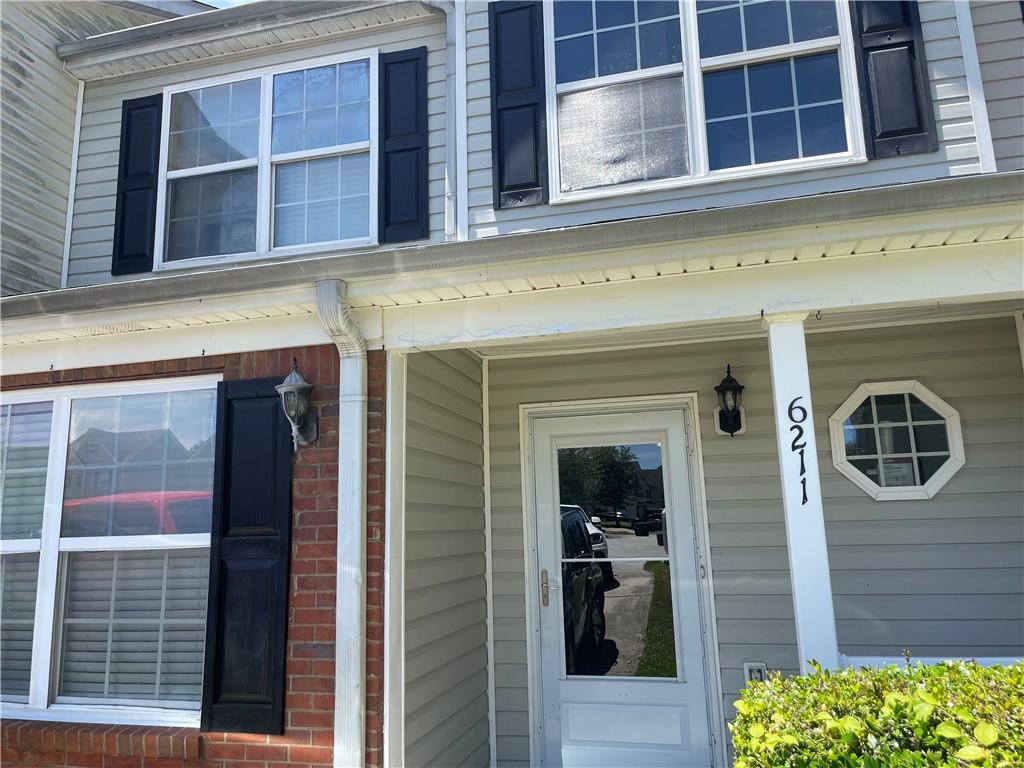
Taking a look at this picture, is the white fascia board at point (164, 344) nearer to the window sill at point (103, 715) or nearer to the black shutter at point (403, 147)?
the black shutter at point (403, 147)

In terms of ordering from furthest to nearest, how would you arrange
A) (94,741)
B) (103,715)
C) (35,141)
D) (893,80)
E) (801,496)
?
(35,141) < (893,80) < (103,715) < (94,741) < (801,496)

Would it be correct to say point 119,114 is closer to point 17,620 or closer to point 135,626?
point 17,620

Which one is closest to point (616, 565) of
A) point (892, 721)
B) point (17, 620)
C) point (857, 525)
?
point (857, 525)

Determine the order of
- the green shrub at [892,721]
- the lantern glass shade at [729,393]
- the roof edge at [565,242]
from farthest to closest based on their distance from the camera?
the lantern glass shade at [729,393] < the roof edge at [565,242] < the green shrub at [892,721]

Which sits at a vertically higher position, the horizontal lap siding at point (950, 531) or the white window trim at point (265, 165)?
the white window trim at point (265, 165)

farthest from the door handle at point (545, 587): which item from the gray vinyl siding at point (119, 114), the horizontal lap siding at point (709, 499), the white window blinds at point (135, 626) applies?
the gray vinyl siding at point (119, 114)

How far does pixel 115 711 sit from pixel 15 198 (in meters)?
3.23

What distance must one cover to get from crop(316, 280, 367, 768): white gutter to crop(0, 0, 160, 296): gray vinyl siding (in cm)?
260

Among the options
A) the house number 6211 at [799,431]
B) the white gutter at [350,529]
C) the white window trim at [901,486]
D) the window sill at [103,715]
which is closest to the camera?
the house number 6211 at [799,431]

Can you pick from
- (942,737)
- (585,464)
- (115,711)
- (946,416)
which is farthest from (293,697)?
(946,416)

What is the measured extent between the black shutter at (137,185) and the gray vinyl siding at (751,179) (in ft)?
7.31

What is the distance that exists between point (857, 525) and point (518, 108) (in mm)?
3045

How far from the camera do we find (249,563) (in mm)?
3229

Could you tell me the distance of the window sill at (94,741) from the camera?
3131mm
